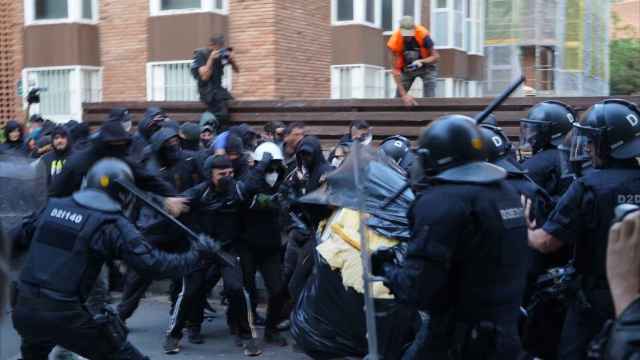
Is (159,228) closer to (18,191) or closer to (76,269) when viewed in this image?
(18,191)

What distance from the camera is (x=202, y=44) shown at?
1537cm

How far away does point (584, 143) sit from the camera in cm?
490

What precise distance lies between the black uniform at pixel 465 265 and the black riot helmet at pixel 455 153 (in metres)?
0.05

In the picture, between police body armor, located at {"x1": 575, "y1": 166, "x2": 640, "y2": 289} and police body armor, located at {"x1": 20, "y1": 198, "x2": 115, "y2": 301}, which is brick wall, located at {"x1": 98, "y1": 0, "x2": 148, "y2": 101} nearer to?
police body armor, located at {"x1": 20, "y1": 198, "x2": 115, "y2": 301}

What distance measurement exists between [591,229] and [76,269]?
274cm

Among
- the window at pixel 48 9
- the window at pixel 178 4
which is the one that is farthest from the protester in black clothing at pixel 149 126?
the window at pixel 48 9

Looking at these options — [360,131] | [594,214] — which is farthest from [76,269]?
[360,131]

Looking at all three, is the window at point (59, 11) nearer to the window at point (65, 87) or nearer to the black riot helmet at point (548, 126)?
the window at point (65, 87)

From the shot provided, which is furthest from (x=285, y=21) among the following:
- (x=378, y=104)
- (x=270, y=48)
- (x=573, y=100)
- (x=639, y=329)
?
(x=639, y=329)

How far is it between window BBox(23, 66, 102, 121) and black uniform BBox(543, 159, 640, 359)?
13.4 meters

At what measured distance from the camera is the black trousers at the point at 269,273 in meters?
7.64

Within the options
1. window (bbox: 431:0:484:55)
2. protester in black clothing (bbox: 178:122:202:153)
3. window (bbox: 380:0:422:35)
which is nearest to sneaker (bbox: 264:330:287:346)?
protester in black clothing (bbox: 178:122:202:153)

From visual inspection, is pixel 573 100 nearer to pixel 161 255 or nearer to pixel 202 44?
pixel 161 255

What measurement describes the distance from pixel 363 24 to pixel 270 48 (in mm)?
2638
